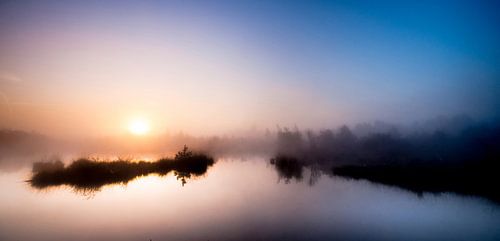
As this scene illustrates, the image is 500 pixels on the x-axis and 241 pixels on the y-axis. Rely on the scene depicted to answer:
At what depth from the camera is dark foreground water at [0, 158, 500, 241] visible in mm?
10492

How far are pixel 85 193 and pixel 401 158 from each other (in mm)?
32501

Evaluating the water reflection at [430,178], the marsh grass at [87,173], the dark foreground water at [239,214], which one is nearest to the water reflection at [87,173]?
the marsh grass at [87,173]

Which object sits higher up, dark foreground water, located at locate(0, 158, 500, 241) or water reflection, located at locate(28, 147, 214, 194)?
water reflection, located at locate(28, 147, 214, 194)

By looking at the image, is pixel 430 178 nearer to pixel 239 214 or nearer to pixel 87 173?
pixel 239 214

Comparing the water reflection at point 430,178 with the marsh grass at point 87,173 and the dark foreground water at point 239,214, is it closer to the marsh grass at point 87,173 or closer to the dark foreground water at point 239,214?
the dark foreground water at point 239,214

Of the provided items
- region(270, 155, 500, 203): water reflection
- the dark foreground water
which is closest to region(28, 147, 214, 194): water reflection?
the dark foreground water

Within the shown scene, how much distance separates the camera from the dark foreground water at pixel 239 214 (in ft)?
34.4

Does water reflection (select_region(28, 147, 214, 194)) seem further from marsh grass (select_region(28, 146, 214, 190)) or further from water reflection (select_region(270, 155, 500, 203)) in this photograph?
water reflection (select_region(270, 155, 500, 203))

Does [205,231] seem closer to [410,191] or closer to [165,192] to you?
[165,192]

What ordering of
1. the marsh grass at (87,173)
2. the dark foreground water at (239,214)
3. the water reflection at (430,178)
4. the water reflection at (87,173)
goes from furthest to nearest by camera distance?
the marsh grass at (87,173)
the water reflection at (87,173)
the water reflection at (430,178)
the dark foreground water at (239,214)

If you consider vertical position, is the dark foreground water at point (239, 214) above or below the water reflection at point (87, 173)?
below

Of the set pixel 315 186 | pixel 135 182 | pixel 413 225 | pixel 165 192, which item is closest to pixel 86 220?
pixel 165 192

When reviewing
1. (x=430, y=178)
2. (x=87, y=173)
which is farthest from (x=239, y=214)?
(x=430, y=178)

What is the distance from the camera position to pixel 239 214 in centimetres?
1312
